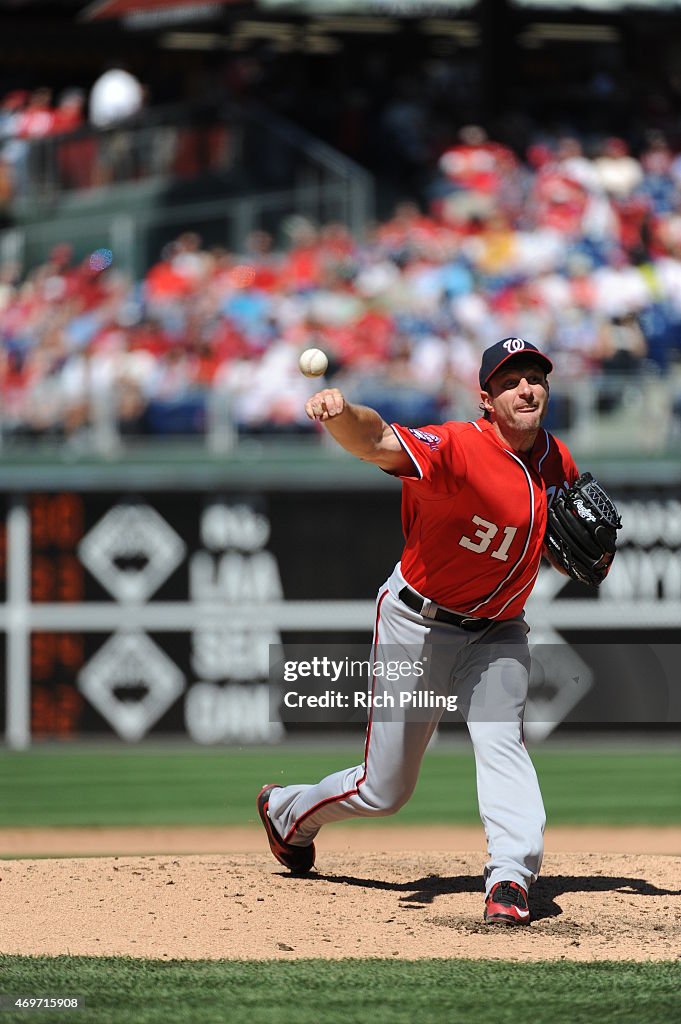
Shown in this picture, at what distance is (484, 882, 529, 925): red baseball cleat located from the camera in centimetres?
502

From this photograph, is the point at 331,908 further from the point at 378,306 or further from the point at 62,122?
the point at 62,122

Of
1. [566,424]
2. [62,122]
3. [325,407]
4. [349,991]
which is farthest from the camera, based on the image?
[62,122]

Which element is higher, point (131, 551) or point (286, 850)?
point (131, 551)

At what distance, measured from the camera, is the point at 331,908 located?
5398 millimetres

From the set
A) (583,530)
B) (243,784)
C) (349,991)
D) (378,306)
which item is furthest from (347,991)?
(378,306)

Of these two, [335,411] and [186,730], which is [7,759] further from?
[335,411]

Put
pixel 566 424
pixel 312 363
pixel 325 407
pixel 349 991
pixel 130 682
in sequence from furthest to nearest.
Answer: pixel 566 424 < pixel 130 682 < pixel 312 363 < pixel 325 407 < pixel 349 991

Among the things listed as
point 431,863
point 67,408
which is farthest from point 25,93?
point 431,863

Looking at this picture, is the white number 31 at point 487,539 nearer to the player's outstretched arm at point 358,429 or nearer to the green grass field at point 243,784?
the player's outstretched arm at point 358,429

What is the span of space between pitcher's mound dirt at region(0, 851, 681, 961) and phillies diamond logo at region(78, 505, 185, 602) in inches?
157

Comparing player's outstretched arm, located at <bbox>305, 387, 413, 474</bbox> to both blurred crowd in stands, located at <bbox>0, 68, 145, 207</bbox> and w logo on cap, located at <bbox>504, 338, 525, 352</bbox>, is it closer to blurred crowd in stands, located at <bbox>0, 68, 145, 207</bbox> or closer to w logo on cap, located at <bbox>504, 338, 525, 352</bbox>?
w logo on cap, located at <bbox>504, 338, 525, 352</bbox>

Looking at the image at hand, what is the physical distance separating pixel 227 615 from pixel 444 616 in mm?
5097

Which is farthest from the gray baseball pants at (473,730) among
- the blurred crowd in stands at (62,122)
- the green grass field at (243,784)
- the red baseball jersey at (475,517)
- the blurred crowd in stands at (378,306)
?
the blurred crowd in stands at (62,122)

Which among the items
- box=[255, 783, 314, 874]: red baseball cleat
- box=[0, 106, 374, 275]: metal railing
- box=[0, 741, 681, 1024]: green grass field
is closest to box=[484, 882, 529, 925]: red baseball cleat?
box=[0, 741, 681, 1024]: green grass field
